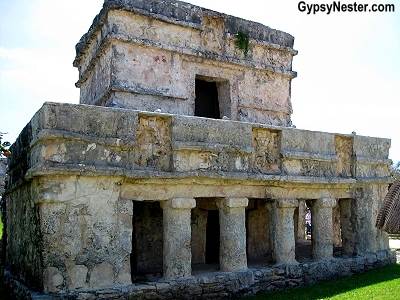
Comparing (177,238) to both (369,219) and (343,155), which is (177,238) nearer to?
(343,155)

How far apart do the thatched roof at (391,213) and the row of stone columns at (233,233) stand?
2879 millimetres

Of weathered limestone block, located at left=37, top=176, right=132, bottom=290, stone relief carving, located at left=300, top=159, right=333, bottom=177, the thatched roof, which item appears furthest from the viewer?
stone relief carving, located at left=300, top=159, right=333, bottom=177

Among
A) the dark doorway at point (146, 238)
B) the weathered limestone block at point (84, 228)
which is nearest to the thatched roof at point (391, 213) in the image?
the weathered limestone block at point (84, 228)

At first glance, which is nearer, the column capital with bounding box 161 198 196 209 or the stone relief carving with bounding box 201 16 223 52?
the column capital with bounding box 161 198 196 209

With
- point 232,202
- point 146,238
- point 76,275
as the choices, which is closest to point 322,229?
point 232,202

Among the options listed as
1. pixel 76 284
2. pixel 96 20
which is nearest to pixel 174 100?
pixel 96 20

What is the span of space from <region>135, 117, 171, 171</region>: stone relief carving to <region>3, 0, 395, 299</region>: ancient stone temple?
0.06ft

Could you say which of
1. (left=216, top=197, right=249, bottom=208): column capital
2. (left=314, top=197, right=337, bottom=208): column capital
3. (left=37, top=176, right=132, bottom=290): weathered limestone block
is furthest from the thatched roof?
(left=37, top=176, right=132, bottom=290): weathered limestone block

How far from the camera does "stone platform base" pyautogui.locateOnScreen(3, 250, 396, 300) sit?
6.65 metres

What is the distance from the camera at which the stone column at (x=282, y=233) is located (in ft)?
28.8

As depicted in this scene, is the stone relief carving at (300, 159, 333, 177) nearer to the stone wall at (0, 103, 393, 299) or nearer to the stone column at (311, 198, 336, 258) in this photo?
the stone wall at (0, 103, 393, 299)

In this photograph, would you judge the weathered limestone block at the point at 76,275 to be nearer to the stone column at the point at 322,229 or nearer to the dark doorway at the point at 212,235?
the dark doorway at the point at 212,235

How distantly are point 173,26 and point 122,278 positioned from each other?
238 inches

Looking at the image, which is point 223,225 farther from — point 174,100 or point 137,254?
point 174,100
